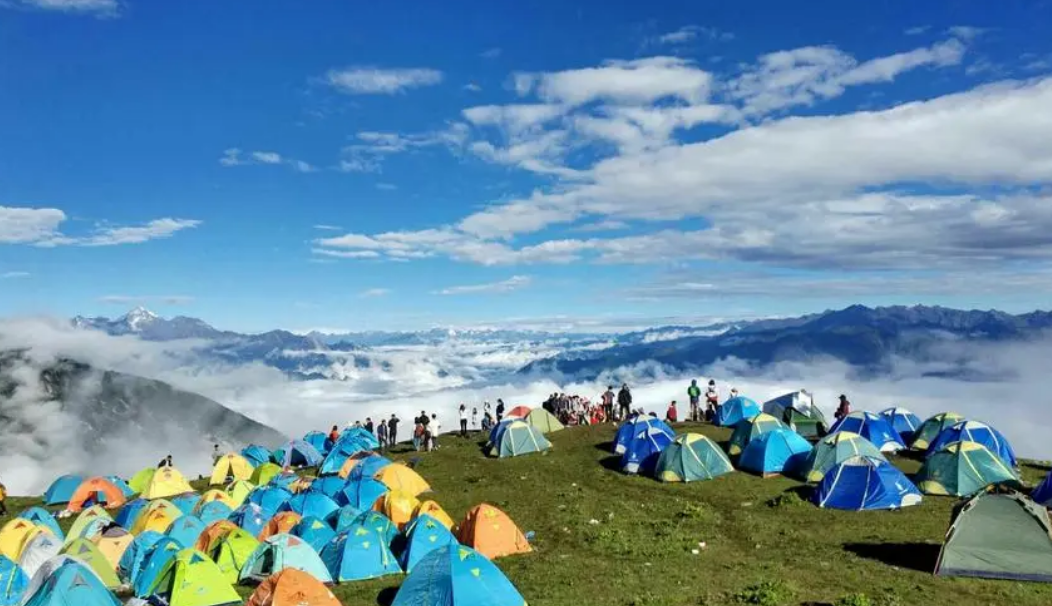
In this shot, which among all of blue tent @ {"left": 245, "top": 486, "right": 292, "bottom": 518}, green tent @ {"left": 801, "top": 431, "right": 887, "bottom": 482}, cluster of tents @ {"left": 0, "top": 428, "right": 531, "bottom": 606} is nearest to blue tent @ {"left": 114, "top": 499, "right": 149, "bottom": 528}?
cluster of tents @ {"left": 0, "top": 428, "right": 531, "bottom": 606}

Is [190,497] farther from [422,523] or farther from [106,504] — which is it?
[422,523]

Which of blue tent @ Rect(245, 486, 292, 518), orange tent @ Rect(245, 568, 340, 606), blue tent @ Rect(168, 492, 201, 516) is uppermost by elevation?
orange tent @ Rect(245, 568, 340, 606)

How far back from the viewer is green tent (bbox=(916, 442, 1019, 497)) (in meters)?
29.4

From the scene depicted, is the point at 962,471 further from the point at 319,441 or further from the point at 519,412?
the point at 319,441

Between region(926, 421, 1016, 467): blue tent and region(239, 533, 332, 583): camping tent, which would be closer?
region(239, 533, 332, 583): camping tent

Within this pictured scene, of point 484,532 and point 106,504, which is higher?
point 484,532

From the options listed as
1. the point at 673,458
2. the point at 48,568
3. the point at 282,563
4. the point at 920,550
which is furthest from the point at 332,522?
the point at 920,550

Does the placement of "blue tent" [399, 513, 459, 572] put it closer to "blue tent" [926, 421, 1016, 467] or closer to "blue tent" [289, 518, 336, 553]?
"blue tent" [289, 518, 336, 553]

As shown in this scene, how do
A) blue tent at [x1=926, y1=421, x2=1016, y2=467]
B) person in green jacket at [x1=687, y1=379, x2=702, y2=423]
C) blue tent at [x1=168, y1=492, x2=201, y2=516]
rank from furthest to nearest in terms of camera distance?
1. person in green jacket at [x1=687, y1=379, x2=702, y2=423]
2. blue tent at [x1=168, y1=492, x2=201, y2=516]
3. blue tent at [x1=926, y1=421, x2=1016, y2=467]

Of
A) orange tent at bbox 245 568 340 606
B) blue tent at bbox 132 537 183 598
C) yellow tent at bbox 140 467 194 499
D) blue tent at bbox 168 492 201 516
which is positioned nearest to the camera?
orange tent at bbox 245 568 340 606

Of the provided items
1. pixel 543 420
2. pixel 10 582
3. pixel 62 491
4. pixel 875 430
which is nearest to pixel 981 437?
pixel 875 430

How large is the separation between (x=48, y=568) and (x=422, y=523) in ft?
38.4

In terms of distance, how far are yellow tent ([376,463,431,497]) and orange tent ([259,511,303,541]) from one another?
8.06 meters

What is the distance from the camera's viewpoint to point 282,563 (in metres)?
24.0
